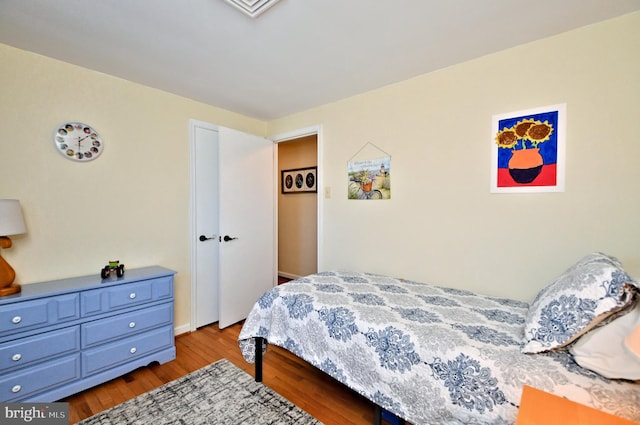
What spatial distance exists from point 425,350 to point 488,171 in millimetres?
1406

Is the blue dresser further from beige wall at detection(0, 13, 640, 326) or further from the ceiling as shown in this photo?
the ceiling

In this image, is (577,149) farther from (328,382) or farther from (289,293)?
(328,382)

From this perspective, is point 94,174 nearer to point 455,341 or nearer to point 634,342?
point 455,341

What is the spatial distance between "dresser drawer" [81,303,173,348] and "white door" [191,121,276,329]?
597 mm

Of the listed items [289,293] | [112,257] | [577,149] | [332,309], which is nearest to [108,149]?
[112,257]

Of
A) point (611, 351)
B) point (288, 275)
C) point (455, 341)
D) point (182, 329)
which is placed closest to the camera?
point (611, 351)

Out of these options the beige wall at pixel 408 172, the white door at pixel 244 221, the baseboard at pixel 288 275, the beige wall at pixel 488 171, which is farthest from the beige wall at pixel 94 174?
the baseboard at pixel 288 275

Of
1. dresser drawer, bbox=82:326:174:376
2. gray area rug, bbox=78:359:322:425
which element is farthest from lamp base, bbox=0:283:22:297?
gray area rug, bbox=78:359:322:425

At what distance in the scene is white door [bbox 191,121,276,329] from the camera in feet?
9.40

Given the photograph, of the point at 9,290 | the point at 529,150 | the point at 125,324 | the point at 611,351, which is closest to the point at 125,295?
the point at 125,324

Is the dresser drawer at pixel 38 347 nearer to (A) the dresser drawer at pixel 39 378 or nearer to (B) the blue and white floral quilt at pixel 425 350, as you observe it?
(A) the dresser drawer at pixel 39 378

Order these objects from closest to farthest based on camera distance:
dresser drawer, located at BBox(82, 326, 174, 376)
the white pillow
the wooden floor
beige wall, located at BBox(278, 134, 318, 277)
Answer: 1. the white pillow
2. the wooden floor
3. dresser drawer, located at BBox(82, 326, 174, 376)
4. beige wall, located at BBox(278, 134, 318, 277)

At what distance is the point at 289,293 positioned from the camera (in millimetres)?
1905

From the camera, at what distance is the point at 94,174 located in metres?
2.23
